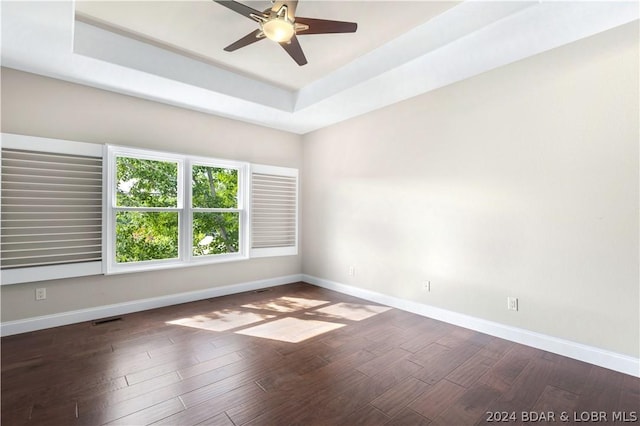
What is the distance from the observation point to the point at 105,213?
11.4 ft

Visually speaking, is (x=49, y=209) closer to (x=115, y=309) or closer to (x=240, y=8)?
(x=115, y=309)

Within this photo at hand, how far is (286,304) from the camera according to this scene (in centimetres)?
405

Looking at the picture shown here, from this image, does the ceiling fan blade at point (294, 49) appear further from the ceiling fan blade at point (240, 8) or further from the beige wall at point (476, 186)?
the beige wall at point (476, 186)

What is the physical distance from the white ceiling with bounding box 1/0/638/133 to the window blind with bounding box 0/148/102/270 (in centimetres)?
96

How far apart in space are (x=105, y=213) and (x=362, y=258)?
3359mm

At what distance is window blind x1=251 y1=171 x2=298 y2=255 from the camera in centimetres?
487

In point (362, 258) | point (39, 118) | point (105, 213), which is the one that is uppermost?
point (39, 118)

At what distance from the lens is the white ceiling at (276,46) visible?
7.78 feet

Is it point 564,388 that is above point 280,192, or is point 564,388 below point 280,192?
below

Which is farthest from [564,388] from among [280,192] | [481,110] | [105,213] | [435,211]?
[105,213]

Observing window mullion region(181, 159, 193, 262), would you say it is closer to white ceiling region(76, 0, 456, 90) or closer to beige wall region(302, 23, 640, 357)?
white ceiling region(76, 0, 456, 90)

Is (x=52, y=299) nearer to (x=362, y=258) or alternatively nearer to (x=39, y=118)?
(x=39, y=118)

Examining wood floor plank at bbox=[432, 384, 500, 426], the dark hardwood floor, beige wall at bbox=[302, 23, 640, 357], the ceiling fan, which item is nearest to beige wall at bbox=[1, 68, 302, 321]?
the dark hardwood floor

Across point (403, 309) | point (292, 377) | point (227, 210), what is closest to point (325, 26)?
point (292, 377)
